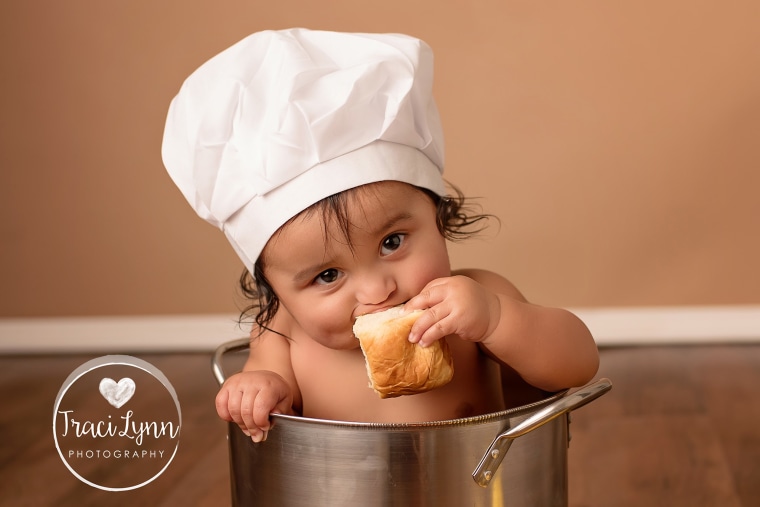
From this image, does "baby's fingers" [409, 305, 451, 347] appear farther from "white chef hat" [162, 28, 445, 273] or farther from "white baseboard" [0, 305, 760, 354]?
"white baseboard" [0, 305, 760, 354]

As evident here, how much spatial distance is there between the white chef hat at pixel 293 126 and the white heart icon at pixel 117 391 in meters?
0.73

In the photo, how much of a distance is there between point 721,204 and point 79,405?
136cm

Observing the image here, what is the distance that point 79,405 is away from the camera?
1654 mm

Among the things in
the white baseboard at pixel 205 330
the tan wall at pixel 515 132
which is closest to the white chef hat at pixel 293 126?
the tan wall at pixel 515 132

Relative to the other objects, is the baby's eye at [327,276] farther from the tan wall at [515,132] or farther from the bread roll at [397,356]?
the tan wall at [515,132]

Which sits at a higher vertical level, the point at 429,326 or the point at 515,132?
the point at 515,132

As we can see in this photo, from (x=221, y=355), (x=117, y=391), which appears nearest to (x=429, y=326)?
(x=221, y=355)

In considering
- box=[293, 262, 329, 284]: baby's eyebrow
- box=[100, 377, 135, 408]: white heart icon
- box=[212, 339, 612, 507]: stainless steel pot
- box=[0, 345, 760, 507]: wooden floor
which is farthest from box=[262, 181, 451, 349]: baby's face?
box=[100, 377, 135, 408]: white heart icon

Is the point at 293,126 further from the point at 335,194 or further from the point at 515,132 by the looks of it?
the point at 515,132

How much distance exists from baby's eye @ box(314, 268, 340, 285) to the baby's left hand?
0.08m

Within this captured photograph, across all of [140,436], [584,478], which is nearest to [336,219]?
[584,478]

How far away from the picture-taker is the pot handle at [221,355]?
0.97m

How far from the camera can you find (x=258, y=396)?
0.85m

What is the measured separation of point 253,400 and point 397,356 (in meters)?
0.14
